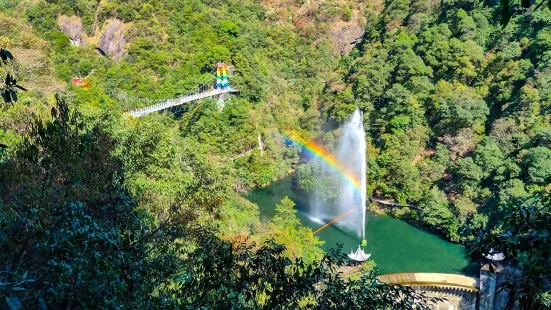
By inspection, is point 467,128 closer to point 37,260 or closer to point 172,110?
point 172,110

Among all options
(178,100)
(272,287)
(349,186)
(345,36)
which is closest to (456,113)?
(349,186)

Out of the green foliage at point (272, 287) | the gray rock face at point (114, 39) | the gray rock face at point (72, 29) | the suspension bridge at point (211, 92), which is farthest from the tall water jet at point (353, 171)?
the gray rock face at point (72, 29)

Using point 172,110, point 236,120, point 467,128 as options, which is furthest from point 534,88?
point 172,110

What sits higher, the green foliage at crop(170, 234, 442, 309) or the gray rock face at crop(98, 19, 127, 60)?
the green foliage at crop(170, 234, 442, 309)

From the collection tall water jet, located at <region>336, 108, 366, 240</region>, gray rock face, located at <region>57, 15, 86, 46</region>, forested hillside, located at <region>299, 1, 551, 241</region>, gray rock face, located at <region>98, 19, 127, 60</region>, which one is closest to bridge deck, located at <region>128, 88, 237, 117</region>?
forested hillside, located at <region>299, 1, 551, 241</region>

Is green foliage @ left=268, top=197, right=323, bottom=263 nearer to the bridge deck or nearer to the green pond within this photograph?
the green pond

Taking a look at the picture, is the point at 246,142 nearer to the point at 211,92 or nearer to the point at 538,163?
the point at 211,92
